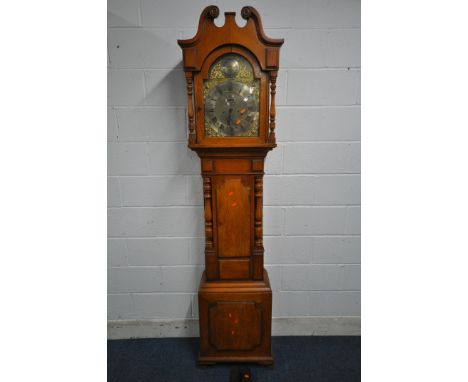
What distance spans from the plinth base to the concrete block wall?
323mm

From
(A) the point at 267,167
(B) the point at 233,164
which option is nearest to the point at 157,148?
(B) the point at 233,164

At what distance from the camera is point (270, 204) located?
1888 millimetres

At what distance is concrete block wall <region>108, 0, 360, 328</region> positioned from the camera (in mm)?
1729

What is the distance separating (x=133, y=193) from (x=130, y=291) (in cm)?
69

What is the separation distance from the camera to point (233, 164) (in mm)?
1565

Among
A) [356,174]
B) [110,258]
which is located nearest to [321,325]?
[356,174]

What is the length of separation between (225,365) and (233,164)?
1217 mm

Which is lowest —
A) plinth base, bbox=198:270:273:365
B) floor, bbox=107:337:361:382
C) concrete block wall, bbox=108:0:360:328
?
floor, bbox=107:337:361:382

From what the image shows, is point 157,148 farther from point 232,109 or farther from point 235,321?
point 235,321

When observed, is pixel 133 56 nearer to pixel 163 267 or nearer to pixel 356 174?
pixel 163 267

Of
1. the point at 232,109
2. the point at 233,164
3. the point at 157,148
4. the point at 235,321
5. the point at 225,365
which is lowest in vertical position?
the point at 225,365

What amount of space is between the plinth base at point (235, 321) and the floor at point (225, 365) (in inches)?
3.3

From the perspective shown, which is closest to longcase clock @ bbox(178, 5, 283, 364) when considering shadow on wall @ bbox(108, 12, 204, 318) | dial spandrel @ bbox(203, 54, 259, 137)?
dial spandrel @ bbox(203, 54, 259, 137)

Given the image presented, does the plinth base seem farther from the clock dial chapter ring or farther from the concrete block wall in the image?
the clock dial chapter ring
